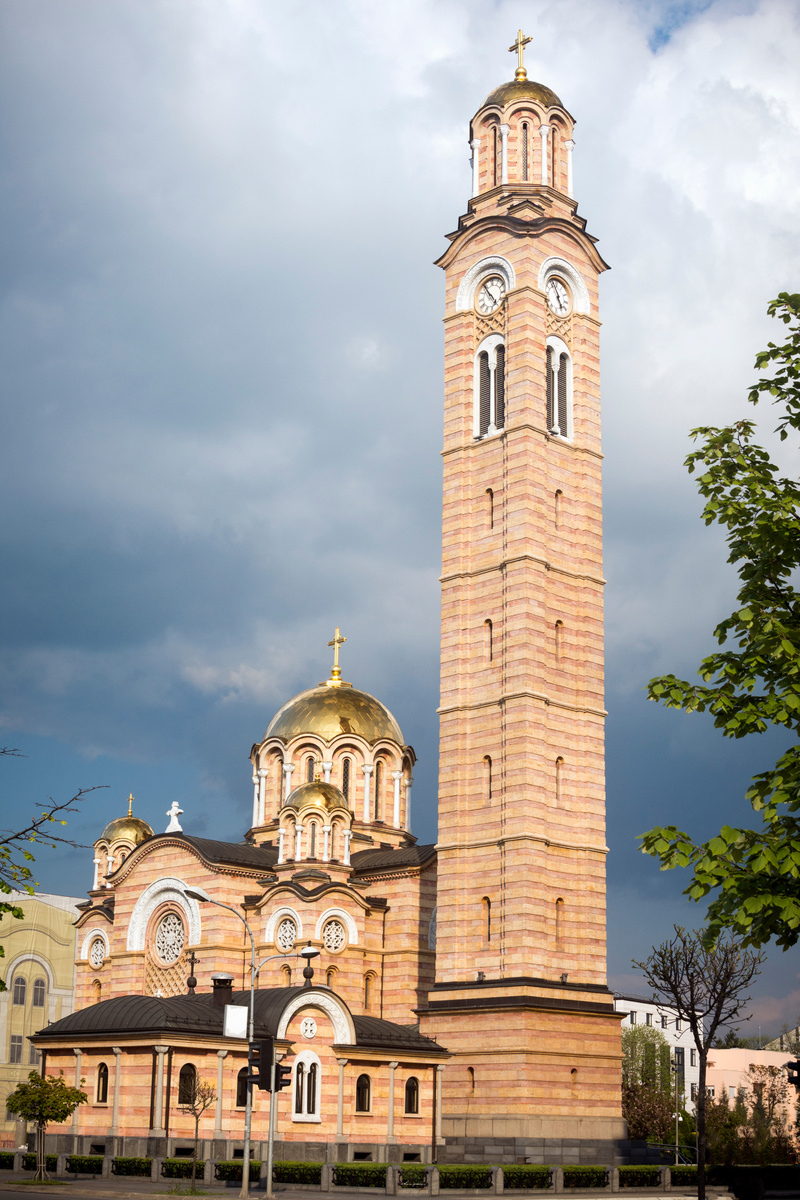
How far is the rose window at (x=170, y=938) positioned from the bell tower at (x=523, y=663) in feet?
39.3

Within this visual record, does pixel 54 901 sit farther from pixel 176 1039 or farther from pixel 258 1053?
pixel 258 1053

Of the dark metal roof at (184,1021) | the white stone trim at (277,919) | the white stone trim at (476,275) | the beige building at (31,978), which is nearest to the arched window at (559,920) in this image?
the dark metal roof at (184,1021)

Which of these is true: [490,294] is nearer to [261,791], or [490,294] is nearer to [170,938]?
[261,791]

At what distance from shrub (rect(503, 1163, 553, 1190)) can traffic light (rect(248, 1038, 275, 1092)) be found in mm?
9226

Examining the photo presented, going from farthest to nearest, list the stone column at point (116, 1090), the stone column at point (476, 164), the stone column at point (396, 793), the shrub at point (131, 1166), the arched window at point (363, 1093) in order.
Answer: the stone column at point (396, 793), the stone column at point (476, 164), the arched window at point (363, 1093), the stone column at point (116, 1090), the shrub at point (131, 1166)

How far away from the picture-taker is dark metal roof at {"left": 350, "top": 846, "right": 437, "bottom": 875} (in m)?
46.3

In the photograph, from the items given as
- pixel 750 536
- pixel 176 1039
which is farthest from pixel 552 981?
pixel 750 536

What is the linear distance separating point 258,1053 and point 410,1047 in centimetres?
1215

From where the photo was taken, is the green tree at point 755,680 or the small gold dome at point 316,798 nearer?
the green tree at point 755,680

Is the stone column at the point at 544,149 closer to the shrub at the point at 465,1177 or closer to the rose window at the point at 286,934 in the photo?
the rose window at the point at 286,934

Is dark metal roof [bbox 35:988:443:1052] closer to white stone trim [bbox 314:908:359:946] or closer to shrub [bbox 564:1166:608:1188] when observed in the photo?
white stone trim [bbox 314:908:359:946]

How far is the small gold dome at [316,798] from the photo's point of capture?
4716 cm

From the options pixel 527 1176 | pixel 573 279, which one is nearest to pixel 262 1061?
pixel 527 1176

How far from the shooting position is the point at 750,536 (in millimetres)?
15047
